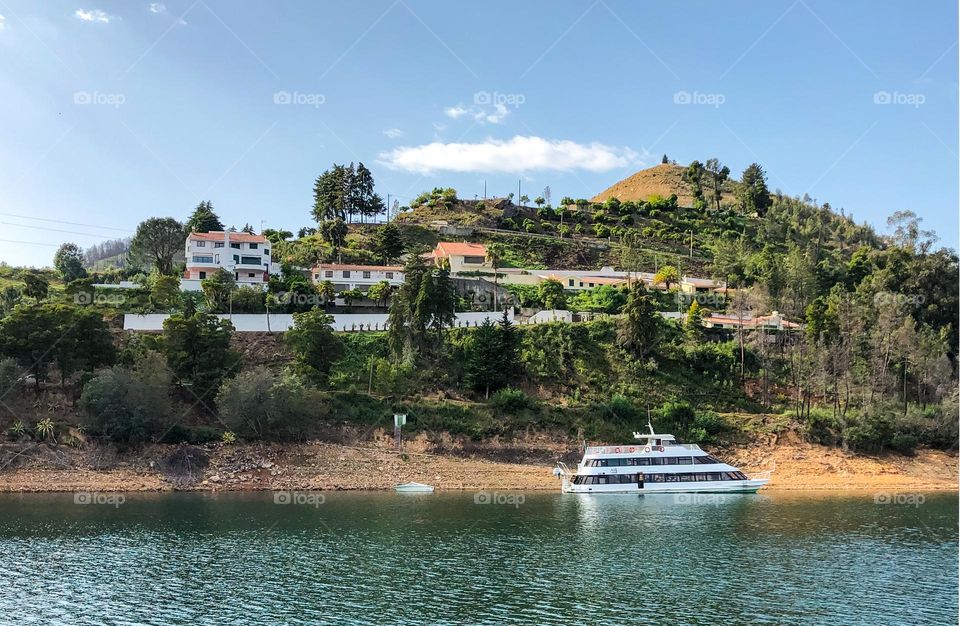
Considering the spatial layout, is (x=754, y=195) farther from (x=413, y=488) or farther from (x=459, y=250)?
(x=413, y=488)

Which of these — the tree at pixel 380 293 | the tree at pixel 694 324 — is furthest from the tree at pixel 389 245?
the tree at pixel 694 324

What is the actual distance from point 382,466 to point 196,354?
2294 cm

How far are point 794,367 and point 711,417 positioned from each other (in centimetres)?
1613

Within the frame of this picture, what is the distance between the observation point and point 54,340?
7312 cm

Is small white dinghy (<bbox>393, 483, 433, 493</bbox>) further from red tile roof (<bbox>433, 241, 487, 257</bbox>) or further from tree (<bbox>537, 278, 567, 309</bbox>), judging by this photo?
red tile roof (<bbox>433, 241, 487, 257</bbox>)

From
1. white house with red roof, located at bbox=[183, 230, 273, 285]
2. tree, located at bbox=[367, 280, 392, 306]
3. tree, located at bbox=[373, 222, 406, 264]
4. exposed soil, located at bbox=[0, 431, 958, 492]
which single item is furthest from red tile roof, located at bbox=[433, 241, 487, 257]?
exposed soil, located at bbox=[0, 431, 958, 492]

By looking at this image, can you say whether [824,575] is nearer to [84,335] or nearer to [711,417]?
[711,417]

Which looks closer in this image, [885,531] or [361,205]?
[885,531]

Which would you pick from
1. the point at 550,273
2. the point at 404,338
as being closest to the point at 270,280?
the point at 404,338

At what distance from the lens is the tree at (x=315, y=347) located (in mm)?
78438

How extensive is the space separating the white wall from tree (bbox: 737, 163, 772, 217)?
106 meters

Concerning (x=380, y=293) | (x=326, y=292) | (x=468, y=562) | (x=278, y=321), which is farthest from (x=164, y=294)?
(x=468, y=562)

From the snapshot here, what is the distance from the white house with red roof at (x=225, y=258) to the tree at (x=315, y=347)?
92.5 feet

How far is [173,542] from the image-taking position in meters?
46.1
